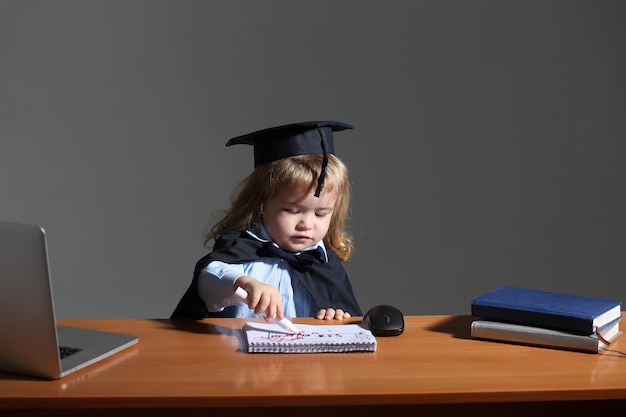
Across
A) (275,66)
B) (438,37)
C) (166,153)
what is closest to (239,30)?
(275,66)

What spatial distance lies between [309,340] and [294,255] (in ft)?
2.59

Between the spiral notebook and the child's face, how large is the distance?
1.84 ft

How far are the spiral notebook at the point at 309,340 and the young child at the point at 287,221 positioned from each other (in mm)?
422

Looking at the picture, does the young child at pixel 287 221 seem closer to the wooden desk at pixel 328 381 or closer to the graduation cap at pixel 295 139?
the graduation cap at pixel 295 139

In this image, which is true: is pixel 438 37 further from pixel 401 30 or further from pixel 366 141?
pixel 366 141

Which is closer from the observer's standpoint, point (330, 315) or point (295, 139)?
point (330, 315)

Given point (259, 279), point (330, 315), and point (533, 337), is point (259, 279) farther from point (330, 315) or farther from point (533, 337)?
point (533, 337)

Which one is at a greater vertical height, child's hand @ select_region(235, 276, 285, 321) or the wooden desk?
child's hand @ select_region(235, 276, 285, 321)

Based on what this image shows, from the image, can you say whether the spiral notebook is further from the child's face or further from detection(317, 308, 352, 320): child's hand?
the child's face

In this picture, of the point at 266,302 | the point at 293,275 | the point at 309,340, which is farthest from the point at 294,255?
the point at 309,340

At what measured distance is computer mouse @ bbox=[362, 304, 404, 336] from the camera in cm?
231

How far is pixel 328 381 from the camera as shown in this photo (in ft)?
6.31

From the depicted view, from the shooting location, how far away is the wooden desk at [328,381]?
72.1 inches

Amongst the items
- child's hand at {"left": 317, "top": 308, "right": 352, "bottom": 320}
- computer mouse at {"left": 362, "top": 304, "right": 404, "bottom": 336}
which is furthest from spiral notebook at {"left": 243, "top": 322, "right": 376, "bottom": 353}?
child's hand at {"left": 317, "top": 308, "right": 352, "bottom": 320}
